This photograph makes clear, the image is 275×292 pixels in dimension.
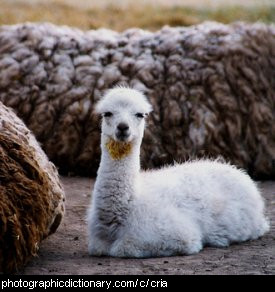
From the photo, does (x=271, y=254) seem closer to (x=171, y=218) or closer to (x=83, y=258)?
(x=171, y=218)

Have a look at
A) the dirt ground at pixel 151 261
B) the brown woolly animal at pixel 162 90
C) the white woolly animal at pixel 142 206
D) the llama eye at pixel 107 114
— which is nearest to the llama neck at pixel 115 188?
the white woolly animal at pixel 142 206

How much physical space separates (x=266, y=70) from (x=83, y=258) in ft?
14.4

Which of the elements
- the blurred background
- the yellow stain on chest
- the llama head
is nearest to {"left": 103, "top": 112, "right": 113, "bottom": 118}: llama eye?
Result: the llama head

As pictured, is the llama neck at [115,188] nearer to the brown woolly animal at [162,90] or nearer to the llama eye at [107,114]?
the llama eye at [107,114]

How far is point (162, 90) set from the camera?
968 centimetres

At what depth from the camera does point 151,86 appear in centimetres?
972

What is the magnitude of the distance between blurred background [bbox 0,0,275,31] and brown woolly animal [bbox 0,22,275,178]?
6510 millimetres

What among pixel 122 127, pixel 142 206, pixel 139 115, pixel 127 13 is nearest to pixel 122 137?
pixel 122 127

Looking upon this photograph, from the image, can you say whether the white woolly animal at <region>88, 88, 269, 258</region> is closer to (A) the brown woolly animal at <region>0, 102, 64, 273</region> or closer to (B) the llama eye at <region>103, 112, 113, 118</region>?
(B) the llama eye at <region>103, 112, 113, 118</region>

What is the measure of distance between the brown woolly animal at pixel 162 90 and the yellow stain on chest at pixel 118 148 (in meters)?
3.20

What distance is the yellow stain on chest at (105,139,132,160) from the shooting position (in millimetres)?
6219

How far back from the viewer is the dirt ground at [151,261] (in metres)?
5.68

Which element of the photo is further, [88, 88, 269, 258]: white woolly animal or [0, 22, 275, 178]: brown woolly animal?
[0, 22, 275, 178]: brown woolly animal

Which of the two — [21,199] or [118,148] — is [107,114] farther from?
[21,199]
